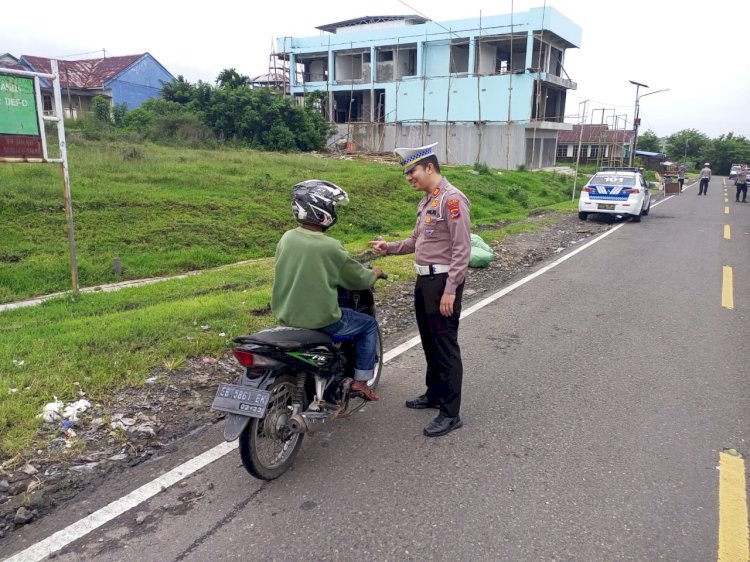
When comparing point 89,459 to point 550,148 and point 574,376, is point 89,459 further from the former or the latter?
point 550,148

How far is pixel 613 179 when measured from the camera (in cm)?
1792

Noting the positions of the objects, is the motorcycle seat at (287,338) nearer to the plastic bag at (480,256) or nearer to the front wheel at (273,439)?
the front wheel at (273,439)

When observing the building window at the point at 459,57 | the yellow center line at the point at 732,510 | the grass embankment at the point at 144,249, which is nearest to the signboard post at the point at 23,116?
the grass embankment at the point at 144,249

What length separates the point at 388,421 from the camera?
427 centimetres

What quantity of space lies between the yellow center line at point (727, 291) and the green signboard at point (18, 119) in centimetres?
895

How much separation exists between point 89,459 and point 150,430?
446 mm

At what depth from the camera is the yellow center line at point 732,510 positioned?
2842 millimetres

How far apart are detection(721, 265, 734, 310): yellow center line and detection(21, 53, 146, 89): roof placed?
1582 inches

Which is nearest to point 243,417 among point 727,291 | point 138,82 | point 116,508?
point 116,508

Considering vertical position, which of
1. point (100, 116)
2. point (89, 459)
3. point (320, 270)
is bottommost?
point (89, 459)

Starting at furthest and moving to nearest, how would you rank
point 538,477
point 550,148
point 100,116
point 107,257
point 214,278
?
point 550,148 → point 100,116 → point 107,257 → point 214,278 → point 538,477

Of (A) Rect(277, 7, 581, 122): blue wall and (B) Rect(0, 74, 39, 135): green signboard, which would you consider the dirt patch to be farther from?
(A) Rect(277, 7, 581, 122): blue wall

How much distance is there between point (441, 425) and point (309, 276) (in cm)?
146

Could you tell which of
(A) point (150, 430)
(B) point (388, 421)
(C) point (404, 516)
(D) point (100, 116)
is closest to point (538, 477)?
(C) point (404, 516)
